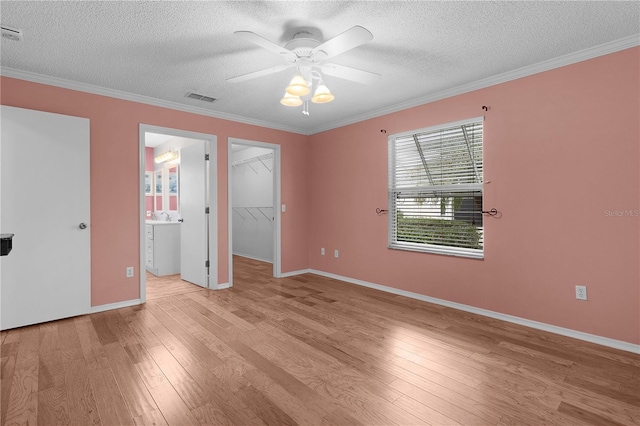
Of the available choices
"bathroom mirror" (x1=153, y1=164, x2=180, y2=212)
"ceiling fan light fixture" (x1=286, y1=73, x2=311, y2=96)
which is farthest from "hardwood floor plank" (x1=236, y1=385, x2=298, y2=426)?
"bathroom mirror" (x1=153, y1=164, x2=180, y2=212)

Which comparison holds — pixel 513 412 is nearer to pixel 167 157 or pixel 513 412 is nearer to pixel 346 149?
pixel 346 149

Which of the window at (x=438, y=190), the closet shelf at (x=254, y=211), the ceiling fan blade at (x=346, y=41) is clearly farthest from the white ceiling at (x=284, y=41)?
the closet shelf at (x=254, y=211)

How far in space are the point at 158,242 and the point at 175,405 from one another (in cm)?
409

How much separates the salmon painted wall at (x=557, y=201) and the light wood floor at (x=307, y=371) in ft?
1.06

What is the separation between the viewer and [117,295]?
3.77 m

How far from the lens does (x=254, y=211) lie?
7234 millimetres

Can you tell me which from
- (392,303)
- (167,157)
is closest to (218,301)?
(392,303)

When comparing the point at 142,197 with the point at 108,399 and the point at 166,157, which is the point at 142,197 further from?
the point at 166,157

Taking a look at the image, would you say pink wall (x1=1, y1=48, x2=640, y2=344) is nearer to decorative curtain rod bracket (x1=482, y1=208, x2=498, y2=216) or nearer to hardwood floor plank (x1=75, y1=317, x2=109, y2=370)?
decorative curtain rod bracket (x1=482, y1=208, x2=498, y2=216)

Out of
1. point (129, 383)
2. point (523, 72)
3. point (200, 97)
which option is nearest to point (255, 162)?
point (200, 97)

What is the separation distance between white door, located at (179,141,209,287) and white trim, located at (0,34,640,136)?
712 mm

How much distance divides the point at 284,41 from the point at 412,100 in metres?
2.03

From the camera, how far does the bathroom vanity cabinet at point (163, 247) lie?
17.9ft

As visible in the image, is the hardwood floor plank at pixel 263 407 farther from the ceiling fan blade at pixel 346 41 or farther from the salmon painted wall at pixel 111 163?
the salmon painted wall at pixel 111 163
